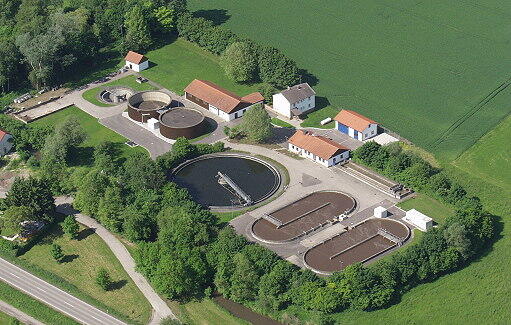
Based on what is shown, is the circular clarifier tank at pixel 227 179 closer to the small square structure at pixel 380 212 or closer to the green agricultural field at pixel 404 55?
the small square structure at pixel 380 212

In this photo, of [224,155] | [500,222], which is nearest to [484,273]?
[500,222]

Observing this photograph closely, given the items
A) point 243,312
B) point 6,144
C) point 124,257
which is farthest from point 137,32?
point 243,312

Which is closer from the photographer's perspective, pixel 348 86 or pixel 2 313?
pixel 2 313

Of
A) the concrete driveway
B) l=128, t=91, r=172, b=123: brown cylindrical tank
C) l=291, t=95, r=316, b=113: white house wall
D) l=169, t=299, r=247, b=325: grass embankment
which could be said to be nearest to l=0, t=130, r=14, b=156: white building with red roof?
the concrete driveway

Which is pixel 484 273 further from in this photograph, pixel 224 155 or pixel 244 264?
pixel 224 155

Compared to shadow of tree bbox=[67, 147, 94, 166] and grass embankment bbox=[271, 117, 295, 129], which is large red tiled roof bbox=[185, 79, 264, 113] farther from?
shadow of tree bbox=[67, 147, 94, 166]

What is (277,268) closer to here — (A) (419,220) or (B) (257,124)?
(A) (419,220)
